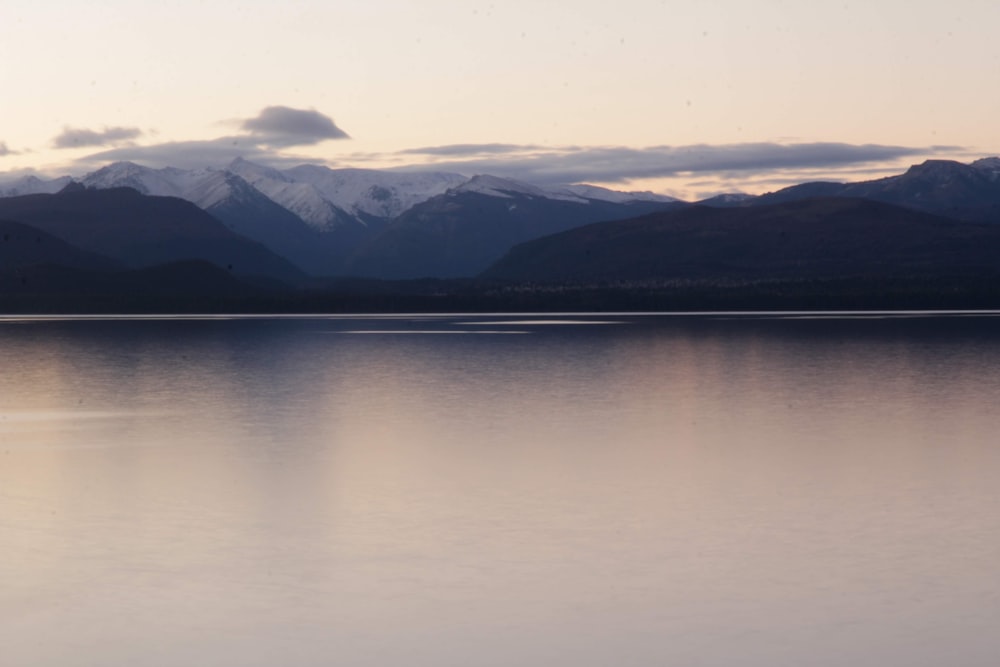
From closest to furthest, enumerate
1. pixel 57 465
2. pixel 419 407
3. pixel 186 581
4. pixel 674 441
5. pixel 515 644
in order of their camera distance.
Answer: pixel 515 644 → pixel 186 581 → pixel 57 465 → pixel 674 441 → pixel 419 407

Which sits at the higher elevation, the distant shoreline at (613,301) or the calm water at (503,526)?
the calm water at (503,526)

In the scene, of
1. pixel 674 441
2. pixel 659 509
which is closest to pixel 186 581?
pixel 659 509

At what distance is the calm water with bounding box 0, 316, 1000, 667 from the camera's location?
44.5 ft

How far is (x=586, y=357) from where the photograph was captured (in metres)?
57.9

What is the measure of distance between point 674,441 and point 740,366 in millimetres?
23305

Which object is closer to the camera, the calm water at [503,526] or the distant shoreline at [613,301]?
the calm water at [503,526]

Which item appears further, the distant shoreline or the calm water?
the distant shoreline

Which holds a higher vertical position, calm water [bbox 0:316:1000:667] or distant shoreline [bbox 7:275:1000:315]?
calm water [bbox 0:316:1000:667]

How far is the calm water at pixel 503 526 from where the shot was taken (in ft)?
44.5

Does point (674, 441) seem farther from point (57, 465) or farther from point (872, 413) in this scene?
point (57, 465)

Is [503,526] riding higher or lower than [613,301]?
higher

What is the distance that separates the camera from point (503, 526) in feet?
62.8

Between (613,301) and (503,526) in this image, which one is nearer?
(503,526)

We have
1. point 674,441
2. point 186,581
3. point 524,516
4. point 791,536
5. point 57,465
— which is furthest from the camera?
point 674,441
